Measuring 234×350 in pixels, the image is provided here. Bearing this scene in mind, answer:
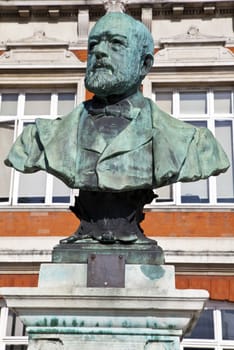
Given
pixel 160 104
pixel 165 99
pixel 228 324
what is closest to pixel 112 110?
pixel 228 324

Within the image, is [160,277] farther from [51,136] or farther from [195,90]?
[195,90]

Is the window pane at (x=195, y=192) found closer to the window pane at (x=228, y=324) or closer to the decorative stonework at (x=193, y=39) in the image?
the decorative stonework at (x=193, y=39)

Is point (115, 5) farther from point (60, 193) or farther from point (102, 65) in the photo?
point (102, 65)

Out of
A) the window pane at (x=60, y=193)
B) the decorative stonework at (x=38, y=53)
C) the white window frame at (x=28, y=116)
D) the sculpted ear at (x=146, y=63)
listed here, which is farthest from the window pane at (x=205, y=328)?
the sculpted ear at (x=146, y=63)

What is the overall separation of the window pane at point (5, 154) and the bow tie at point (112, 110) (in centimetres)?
691

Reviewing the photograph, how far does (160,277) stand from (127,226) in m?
0.42

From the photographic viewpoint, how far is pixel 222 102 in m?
10.7

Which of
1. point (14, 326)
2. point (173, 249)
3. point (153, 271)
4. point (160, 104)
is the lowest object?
point (153, 271)

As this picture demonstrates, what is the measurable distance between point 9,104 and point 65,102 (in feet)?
3.20

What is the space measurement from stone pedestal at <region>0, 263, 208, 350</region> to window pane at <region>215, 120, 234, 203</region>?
7.09m

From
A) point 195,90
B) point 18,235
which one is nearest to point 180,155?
point 18,235

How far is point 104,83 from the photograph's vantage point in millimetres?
3713

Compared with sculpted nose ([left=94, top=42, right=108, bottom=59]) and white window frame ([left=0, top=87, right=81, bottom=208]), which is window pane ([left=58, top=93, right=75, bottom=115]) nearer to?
white window frame ([left=0, top=87, right=81, bottom=208])

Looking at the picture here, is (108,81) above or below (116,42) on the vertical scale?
below
